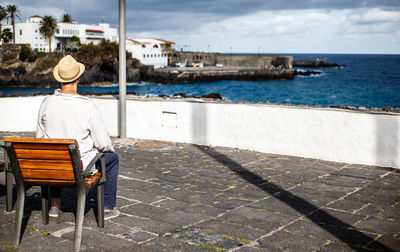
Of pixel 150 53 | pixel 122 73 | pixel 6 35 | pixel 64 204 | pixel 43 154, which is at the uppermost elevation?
pixel 6 35

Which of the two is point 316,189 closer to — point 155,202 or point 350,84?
point 155,202

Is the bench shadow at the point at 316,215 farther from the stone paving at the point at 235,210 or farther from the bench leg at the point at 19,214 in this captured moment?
the bench leg at the point at 19,214

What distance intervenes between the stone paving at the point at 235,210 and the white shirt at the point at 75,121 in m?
0.85

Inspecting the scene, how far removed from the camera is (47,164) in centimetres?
416

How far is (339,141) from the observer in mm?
8609

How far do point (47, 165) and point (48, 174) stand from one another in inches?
3.7

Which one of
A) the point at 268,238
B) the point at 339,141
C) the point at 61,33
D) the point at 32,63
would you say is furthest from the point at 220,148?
the point at 61,33

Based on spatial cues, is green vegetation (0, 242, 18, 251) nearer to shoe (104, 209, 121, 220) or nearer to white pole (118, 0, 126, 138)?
shoe (104, 209, 121, 220)

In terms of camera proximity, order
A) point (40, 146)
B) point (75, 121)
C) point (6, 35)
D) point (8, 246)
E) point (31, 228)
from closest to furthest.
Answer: point (40, 146)
point (8, 246)
point (75, 121)
point (31, 228)
point (6, 35)

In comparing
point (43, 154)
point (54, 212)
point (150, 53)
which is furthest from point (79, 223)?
point (150, 53)

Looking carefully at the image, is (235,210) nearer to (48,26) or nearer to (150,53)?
(48,26)

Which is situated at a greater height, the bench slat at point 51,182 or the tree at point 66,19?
the tree at point 66,19

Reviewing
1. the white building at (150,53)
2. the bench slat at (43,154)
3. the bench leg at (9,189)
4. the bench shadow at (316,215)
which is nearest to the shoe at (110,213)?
the bench leg at (9,189)

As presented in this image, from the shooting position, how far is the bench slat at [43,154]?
13.4 ft
